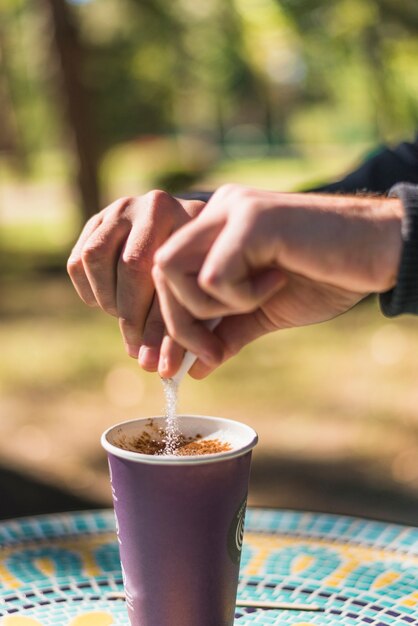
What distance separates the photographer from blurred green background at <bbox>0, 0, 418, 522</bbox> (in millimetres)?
4082

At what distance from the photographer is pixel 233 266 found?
3.47 ft

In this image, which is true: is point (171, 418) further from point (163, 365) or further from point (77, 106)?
point (77, 106)

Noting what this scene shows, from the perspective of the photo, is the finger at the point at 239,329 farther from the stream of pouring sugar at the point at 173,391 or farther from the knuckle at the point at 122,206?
the knuckle at the point at 122,206

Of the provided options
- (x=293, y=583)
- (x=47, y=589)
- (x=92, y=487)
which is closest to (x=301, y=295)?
(x=293, y=583)

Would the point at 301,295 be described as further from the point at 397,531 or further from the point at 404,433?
the point at 404,433

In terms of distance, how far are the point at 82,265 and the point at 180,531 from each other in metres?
0.47

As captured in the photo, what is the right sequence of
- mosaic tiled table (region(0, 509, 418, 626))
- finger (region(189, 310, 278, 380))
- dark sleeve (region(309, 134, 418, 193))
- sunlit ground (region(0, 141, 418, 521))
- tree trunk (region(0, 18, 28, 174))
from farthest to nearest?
tree trunk (region(0, 18, 28, 174)), sunlit ground (region(0, 141, 418, 521)), dark sleeve (region(309, 134, 418, 193)), finger (region(189, 310, 278, 380)), mosaic tiled table (region(0, 509, 418, 626))

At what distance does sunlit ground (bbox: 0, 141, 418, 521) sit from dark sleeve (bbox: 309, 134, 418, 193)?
179cm

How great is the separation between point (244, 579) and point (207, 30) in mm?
11159

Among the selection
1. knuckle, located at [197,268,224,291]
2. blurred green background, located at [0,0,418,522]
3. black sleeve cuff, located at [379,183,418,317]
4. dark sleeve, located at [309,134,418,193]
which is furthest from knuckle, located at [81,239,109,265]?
blurred green background, located at [0,0,418,522]

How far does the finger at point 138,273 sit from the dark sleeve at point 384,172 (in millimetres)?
779

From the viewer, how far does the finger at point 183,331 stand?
1.15m

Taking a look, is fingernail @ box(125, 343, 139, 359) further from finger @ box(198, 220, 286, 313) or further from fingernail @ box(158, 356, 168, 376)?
finger @ box(198, 220, 286, 313)

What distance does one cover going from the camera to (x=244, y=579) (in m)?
1.40
